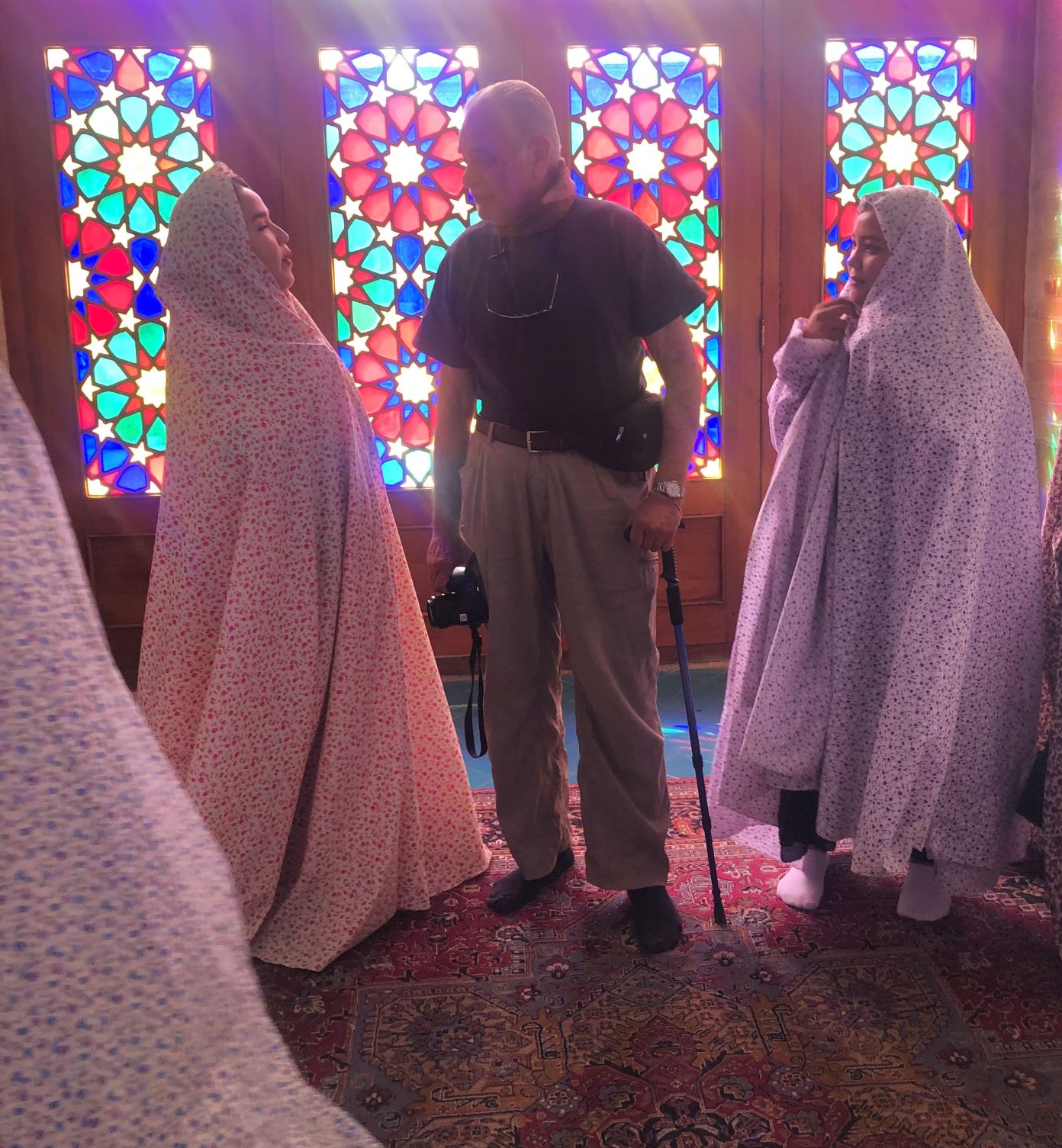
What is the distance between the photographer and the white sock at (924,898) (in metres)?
2.27

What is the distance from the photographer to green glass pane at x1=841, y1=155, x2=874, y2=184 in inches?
155

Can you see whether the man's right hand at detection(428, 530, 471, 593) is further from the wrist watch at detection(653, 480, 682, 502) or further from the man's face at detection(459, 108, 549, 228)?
the man's face at detection(459, 108, 549, 228)

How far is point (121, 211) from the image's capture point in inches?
148

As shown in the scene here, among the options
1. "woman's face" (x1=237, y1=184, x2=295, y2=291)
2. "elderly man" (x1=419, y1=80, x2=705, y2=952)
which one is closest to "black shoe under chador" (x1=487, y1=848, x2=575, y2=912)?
"elderly man" (x1=419, y1=80, x2=705, y2=952)

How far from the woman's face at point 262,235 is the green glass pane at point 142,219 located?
1.75m

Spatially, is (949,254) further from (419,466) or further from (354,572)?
(419,466)

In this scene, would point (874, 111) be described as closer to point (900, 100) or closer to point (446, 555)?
point (900, 100)

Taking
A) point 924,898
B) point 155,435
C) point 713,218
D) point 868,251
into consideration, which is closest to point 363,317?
point 155,435

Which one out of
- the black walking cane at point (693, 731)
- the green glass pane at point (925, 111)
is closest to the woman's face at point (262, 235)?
the black walking cane at point (693, 731)

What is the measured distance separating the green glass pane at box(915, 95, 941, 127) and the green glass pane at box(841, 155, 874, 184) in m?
0.22

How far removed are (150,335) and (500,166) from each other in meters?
2.15

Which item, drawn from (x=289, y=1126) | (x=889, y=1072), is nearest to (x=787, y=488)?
(x=889, y=1072)

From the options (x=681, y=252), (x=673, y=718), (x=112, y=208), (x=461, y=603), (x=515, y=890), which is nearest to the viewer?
(x=461, y=603)

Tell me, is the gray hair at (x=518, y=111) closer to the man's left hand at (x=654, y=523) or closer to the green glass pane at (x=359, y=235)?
the man's left hand at (x=654, y=523)
